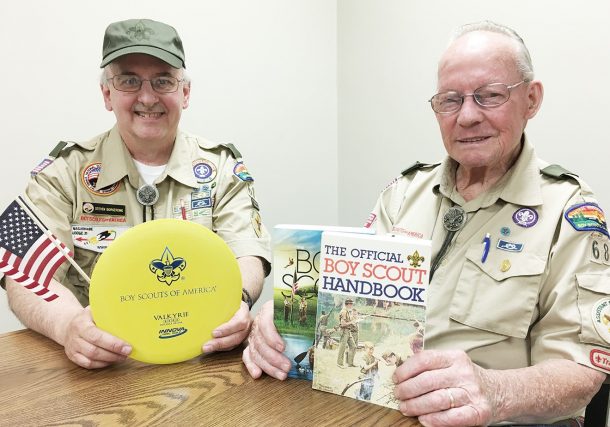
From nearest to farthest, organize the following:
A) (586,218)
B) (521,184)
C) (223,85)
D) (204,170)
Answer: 1. (586,218)
2. (521,184)
3. (204,170)
4. (223,85)

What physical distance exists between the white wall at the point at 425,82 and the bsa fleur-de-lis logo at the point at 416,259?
1641 millimetres

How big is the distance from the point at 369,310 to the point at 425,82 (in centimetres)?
216

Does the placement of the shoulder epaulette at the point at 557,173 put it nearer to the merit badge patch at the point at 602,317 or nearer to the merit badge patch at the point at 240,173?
the merit badge patch at the point at 602,317

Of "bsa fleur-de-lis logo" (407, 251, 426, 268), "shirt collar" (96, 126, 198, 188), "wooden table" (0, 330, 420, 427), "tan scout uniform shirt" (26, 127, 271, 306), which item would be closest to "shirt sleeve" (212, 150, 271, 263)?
"tan scout uniform shirt" (26, 127, 271, 306)

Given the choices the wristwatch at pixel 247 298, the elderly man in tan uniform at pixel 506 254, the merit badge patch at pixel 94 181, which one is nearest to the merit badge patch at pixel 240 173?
the merit badge patch at pixel 94 181

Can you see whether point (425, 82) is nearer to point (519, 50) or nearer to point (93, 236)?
point (519, 50)

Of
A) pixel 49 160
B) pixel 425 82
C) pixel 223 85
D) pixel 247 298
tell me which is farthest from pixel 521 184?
pixel 223 85

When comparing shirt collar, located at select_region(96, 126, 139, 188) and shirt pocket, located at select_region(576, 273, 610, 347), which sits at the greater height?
shirt collar, located at select_region(96, 126, 139, 188)

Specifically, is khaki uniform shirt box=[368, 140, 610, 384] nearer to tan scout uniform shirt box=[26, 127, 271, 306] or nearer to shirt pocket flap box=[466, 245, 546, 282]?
shirt pocket flap box=[466, 245, 546, 282]

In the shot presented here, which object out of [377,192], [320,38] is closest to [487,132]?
[377,192]

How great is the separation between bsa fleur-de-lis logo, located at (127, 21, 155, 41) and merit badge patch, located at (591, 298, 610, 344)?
149cm

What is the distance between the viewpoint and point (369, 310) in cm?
88

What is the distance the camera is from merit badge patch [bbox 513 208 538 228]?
3.99ft

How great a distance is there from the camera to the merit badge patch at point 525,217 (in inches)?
47.8
